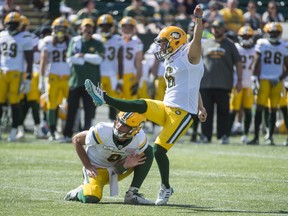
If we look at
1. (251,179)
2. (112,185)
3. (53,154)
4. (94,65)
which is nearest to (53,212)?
(112,185)

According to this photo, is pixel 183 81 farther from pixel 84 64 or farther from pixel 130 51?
pixel 130 51

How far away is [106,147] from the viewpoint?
28.3ft

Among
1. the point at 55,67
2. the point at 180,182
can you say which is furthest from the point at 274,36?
the point at 180,182

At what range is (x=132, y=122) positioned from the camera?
834 centimetres

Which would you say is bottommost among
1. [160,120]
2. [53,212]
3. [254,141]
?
[254,141]

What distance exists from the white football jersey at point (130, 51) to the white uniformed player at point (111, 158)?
26.3 feet

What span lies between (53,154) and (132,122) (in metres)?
5.23

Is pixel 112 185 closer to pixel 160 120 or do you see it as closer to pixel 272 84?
pixel 160 120

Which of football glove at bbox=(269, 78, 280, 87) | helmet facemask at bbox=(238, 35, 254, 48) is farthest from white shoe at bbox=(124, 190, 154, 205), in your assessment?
helmet facemask at bbox=(238, 35, 254, 48)

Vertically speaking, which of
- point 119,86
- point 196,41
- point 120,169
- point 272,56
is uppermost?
point 196,41

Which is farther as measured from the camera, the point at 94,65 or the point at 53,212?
the point at 94,65

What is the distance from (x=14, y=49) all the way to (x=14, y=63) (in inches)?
9.0

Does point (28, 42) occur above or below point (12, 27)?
below

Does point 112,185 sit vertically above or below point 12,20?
below
